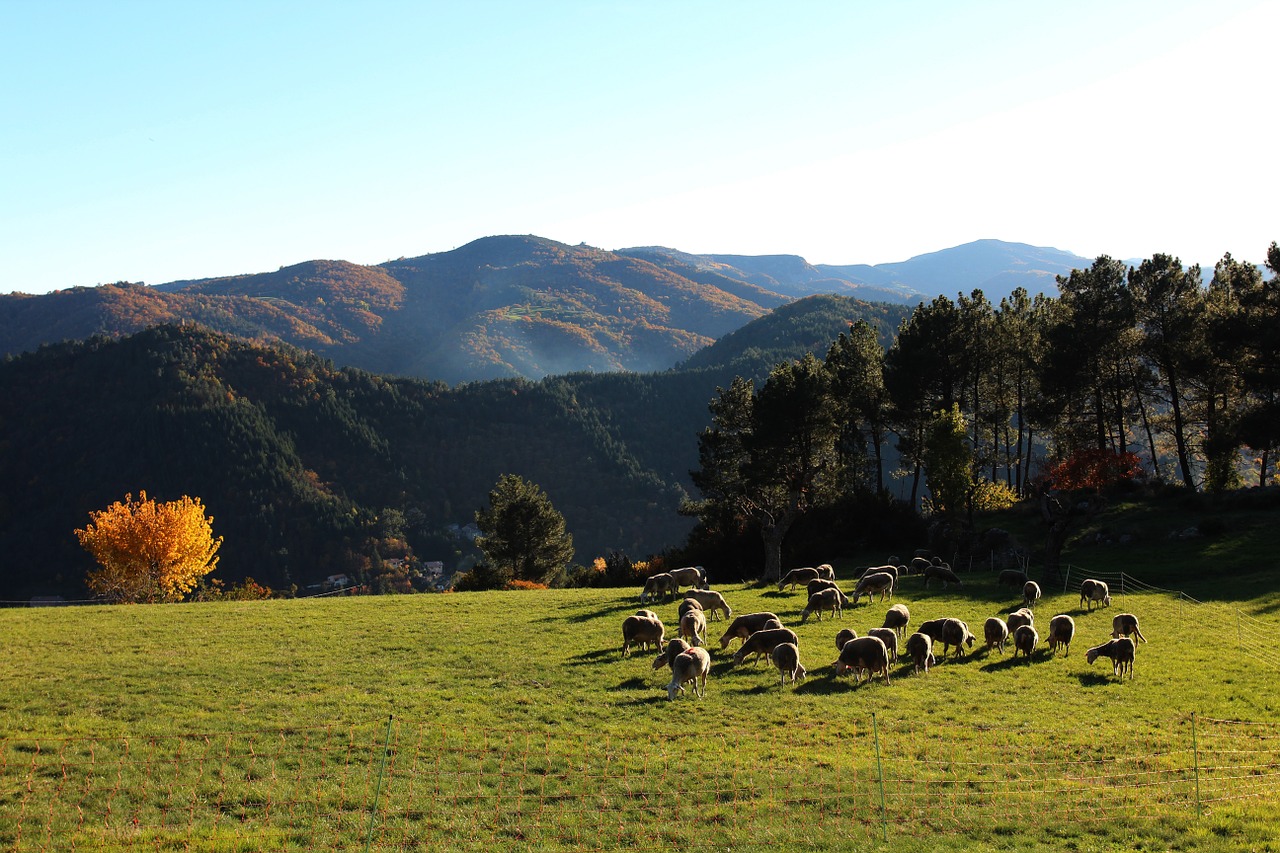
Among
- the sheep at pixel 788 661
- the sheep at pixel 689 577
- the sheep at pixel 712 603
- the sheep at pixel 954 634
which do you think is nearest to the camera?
the sheep at pixel 788 661

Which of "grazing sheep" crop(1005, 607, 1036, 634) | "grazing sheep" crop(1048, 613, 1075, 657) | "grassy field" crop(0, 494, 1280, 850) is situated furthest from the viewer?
"grazing sheep" crop(1005, 607, 1036, 634)

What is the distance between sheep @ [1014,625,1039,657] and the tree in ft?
156

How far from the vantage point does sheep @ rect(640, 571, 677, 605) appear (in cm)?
3303

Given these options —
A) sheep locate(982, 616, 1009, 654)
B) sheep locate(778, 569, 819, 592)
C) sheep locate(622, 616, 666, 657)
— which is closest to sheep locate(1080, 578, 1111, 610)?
sheep locate(982, 616, 1009, 654)

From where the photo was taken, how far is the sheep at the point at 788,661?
64.5 ft

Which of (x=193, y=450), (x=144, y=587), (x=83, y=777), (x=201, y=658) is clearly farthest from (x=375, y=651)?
(x=193, y=450)

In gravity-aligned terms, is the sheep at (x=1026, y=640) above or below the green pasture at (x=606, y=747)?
above

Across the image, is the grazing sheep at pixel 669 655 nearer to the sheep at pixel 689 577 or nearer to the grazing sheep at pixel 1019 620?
the grazing sheep at pixel 1019 620

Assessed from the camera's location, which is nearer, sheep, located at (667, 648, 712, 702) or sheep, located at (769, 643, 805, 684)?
sheep, located at (667, 648, 712, 702)

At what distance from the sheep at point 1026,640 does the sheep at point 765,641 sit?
6.59 m

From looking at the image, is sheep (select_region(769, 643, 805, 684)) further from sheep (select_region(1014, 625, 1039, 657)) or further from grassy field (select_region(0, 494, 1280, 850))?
sheep (select_region(1014, 625, 1039, 657))

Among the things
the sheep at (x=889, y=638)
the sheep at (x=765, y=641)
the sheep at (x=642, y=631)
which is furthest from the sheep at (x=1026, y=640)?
the sheep at (x=642, y=631)

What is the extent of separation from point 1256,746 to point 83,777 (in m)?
21.1

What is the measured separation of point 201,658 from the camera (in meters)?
23.5
